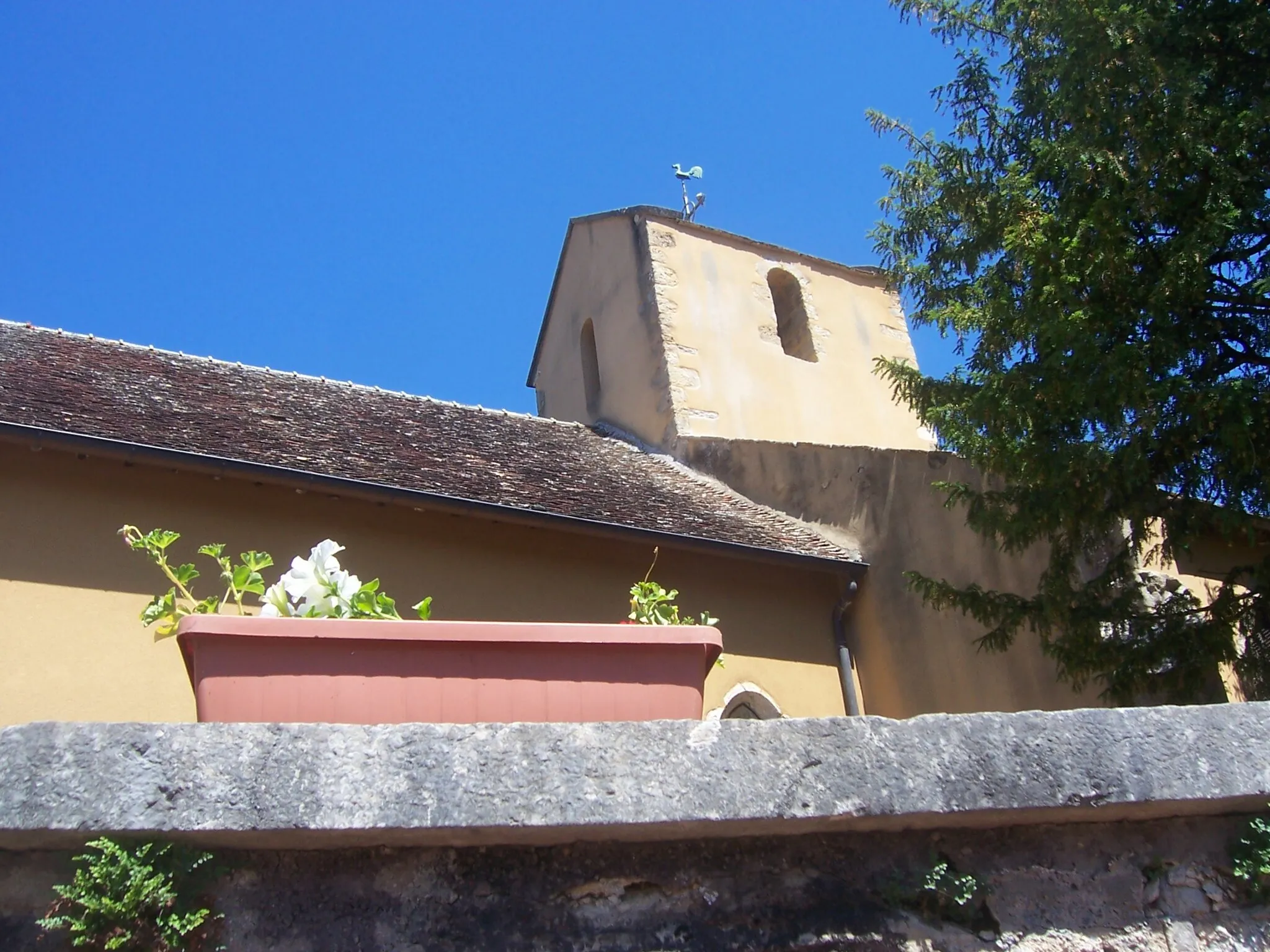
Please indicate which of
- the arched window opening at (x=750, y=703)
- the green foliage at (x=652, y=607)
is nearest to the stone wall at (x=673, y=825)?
the green foliage at (x=652, y=607)

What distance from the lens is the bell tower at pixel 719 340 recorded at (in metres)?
12.3

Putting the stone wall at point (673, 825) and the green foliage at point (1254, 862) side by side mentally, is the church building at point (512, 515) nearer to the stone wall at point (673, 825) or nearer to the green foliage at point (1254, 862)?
the stone wall at point (673, 825)

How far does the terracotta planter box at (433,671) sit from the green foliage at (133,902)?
550mm

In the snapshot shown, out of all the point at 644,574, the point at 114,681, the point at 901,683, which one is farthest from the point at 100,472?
the point at 901,683

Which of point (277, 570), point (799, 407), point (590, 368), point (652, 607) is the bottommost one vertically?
point (652, 607)

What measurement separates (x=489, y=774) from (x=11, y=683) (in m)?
5.38

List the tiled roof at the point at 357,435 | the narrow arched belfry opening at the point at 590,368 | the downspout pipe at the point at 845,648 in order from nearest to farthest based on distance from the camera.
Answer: the tiled roof at the point at 357,435 < the downspout pipe at the point at 845,648 < the narrow arched belfry opening at the point at 590,368

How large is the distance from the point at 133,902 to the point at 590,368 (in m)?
12.3

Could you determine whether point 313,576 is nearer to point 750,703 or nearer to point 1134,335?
point 1134,335

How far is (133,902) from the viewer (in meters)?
1.97

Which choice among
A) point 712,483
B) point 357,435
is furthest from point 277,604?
point 712,483

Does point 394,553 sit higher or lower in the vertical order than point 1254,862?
higher

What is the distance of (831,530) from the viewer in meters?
9.77

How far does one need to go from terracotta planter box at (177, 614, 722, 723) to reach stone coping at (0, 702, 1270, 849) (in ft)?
1.43
